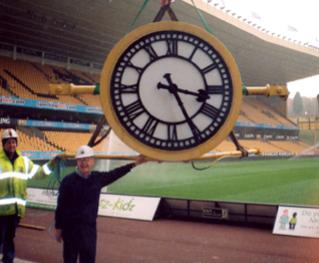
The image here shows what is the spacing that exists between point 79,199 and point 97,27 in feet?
78.5

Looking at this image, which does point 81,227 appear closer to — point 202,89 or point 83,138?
point 202,89

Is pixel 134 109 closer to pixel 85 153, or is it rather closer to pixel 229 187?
pixel 85 153

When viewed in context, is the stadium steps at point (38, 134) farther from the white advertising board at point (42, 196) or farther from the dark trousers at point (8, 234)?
the dark trousers at point (8, 234)

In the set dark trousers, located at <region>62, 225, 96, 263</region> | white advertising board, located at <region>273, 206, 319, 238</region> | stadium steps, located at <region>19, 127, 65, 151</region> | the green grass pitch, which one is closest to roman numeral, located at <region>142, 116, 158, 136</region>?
dark trousers, located at <region>62, 225, 96, 263</region>

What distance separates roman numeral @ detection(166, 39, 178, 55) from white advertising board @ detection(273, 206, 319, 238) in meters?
7.90

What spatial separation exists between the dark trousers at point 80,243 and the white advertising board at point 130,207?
6.60 metres

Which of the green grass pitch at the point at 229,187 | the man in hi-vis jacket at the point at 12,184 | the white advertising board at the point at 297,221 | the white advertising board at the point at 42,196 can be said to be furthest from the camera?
the green grass pitch at the point at 229,187

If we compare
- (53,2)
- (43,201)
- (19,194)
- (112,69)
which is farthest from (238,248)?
(53,2)

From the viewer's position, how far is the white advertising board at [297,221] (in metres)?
8.46

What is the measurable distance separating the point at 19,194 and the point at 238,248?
14.0 ft

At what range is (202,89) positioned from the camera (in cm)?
141

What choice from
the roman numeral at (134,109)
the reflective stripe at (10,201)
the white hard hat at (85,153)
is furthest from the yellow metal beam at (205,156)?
the reflective stripe at (10,201)

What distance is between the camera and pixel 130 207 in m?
10.6

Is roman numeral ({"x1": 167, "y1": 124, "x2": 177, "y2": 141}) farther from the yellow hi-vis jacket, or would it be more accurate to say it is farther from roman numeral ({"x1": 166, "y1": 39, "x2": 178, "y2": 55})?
the yellow hi-vis jacket
